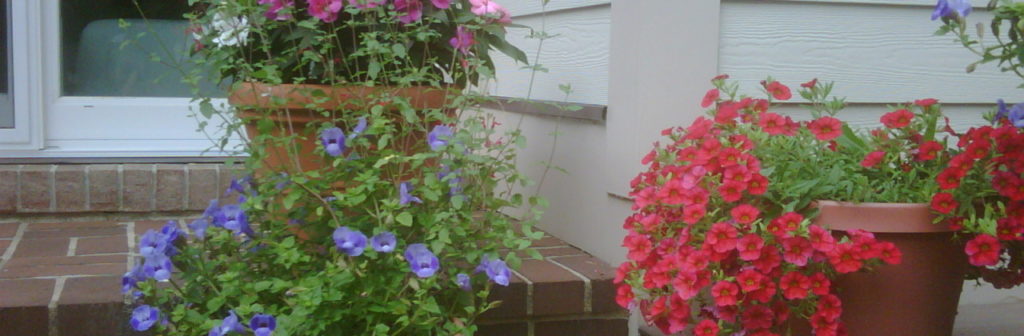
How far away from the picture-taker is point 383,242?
1.59m

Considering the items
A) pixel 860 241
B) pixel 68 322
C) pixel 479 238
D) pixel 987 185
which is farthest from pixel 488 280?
pixel 987 185

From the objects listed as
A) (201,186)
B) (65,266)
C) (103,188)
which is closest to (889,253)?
(65,266)

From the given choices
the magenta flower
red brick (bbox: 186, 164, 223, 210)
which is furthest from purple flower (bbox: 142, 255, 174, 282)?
red brick (bbox: 186, 164, 223, 210)

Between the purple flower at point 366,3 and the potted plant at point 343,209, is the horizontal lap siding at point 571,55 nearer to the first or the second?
the potted plant at point 343,209

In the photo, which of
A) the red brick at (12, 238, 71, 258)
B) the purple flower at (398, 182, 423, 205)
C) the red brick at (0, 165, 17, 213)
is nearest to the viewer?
the purple flower at (398, 182, 423, 205)

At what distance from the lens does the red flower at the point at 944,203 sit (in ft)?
5.23

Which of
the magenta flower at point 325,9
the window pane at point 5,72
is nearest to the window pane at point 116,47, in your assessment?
the window pane at point 5,72

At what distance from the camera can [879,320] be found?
1.67 meters

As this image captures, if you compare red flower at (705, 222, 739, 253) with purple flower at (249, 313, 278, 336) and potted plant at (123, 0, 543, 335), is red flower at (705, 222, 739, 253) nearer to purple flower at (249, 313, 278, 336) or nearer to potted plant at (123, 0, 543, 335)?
potted plant at (123, 0, 543, 335)

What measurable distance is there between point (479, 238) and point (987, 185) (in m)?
0.85

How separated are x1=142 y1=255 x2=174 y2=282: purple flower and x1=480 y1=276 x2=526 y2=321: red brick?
0.60 meters

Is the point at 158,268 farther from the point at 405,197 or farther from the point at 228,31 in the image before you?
the point at 228,31

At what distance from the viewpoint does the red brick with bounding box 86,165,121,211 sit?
8.93ft

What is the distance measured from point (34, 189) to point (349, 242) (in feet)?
4.90
